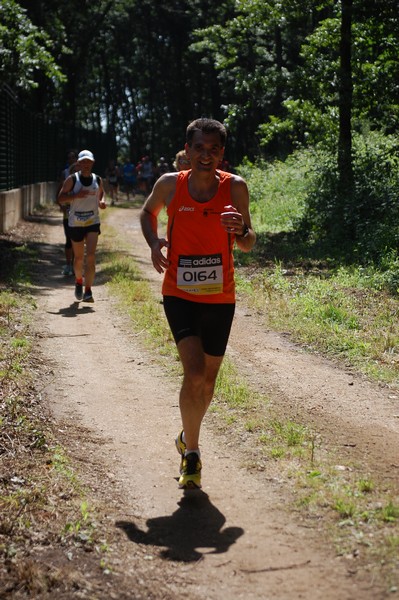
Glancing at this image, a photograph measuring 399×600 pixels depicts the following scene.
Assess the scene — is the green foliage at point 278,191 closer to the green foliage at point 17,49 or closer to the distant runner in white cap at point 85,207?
the green foliage at point 17,49

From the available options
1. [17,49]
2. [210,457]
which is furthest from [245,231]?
[17,49]

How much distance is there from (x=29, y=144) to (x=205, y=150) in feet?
84.1

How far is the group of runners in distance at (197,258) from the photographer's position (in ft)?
17.8

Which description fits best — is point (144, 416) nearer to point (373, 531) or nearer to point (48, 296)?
point (373, 531)

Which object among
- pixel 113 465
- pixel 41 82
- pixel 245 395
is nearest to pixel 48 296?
pixel 245 395

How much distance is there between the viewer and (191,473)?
5.58 m

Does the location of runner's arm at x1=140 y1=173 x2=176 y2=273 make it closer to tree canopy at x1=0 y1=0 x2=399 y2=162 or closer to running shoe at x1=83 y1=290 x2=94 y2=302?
running shoe at x1=83 y1=290 x2=94 y2=302

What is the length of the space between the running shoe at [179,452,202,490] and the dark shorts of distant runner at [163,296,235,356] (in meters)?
0.62

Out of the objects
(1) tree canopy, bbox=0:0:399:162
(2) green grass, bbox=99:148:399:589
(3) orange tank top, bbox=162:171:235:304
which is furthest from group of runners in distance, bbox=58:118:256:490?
(1) tree canopy, bbox=0:0:399:162

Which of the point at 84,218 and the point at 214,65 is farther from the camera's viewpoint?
the point at 214,65

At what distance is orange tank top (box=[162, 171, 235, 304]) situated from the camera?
17.8 feet

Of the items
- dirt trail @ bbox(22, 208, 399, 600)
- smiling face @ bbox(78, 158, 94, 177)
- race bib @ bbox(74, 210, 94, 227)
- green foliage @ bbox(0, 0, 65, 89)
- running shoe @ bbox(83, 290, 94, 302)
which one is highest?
green foliage @ bbox(0, 0, 65, 89)

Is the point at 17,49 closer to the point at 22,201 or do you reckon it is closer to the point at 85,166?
the point at 85,166

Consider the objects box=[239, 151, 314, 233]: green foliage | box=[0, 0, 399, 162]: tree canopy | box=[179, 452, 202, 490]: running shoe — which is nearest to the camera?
box=[179, 452, 202, 490]: running shoe
